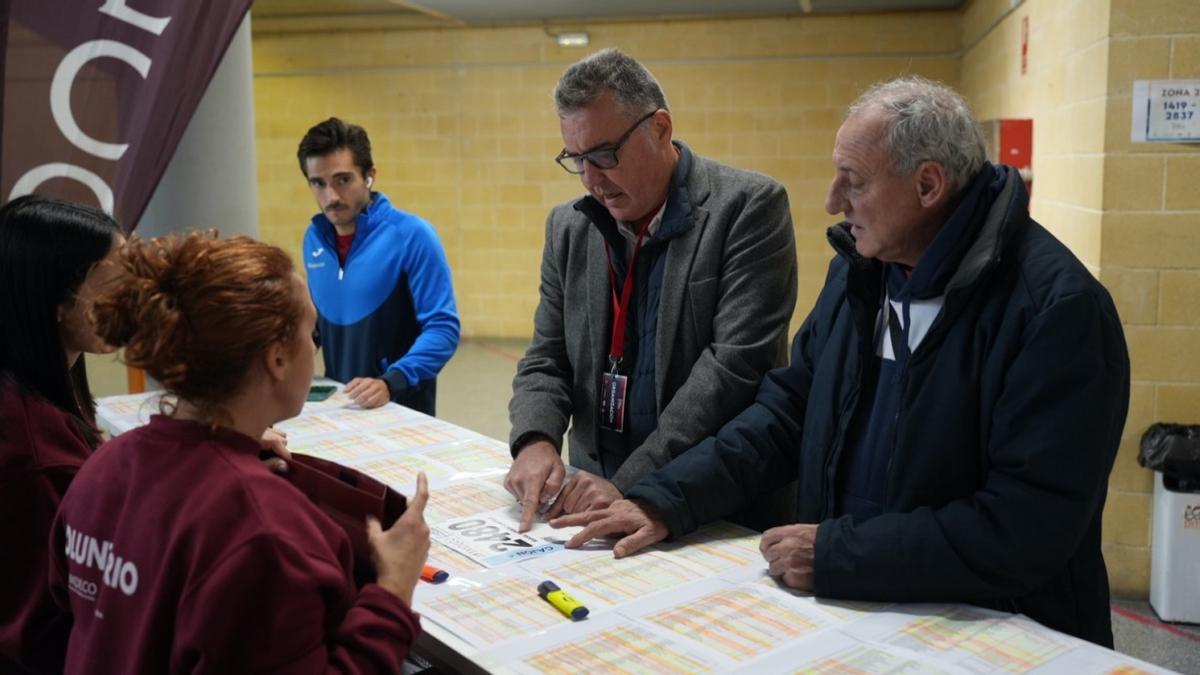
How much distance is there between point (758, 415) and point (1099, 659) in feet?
2.30

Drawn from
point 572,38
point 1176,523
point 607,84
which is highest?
point 572,38

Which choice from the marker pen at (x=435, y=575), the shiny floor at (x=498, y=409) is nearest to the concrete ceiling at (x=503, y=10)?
the shiny floor at (x=498, y=409)

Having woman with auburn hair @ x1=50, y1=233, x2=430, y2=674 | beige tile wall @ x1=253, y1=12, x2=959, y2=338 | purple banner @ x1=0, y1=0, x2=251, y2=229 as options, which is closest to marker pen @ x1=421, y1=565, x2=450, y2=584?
woman with auburn hair @ x1=50, y1=233, x2=430, y2=674

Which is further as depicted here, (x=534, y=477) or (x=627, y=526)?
(x=534, y=477)

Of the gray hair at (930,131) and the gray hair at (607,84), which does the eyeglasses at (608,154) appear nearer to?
the gray hair at (607,84)

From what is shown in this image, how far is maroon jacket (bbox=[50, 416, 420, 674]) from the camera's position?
94 cm

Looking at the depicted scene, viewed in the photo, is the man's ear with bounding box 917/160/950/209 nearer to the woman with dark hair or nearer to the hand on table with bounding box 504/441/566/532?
the hand on table with bounding box 504/441/566/532

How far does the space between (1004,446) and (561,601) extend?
0.64 metres

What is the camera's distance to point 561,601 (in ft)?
4.53

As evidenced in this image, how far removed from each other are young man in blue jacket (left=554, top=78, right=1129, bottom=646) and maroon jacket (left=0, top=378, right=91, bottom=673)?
2.46ft

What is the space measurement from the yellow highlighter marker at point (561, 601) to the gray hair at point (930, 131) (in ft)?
2.56

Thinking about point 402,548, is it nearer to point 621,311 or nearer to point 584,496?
point 584,496

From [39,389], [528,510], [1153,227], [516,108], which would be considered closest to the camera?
[39,389]

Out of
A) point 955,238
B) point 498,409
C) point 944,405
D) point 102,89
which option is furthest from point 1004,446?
point 498,409
